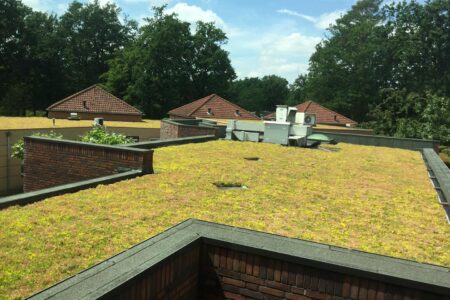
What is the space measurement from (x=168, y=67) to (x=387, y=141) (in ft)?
139

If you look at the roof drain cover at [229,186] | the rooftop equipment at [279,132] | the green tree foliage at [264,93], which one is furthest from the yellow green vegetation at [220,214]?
the green tree foliage at [264,93]

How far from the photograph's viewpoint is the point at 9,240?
17.1 ft

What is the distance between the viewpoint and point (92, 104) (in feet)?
126

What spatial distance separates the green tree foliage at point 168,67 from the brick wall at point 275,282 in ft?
178

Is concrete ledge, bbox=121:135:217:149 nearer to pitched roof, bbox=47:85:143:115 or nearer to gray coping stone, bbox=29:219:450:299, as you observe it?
gray coping stone, bbox=29:219:450:299

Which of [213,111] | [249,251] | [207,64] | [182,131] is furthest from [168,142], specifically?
[207,64]

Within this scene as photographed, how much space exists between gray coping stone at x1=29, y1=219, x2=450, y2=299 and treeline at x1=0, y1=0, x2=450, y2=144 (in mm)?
52682

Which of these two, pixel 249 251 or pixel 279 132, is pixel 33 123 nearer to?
pixel 279 132

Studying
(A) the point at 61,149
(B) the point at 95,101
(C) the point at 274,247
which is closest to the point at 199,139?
(A) the point at 61,149

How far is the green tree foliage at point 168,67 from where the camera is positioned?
189ft

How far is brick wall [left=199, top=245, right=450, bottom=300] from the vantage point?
423 cm

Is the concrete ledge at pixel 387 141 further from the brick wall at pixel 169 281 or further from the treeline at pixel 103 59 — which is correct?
the treeline at pixel 103 59

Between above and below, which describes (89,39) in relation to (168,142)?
above

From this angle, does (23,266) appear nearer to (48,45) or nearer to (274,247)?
(274,247)
